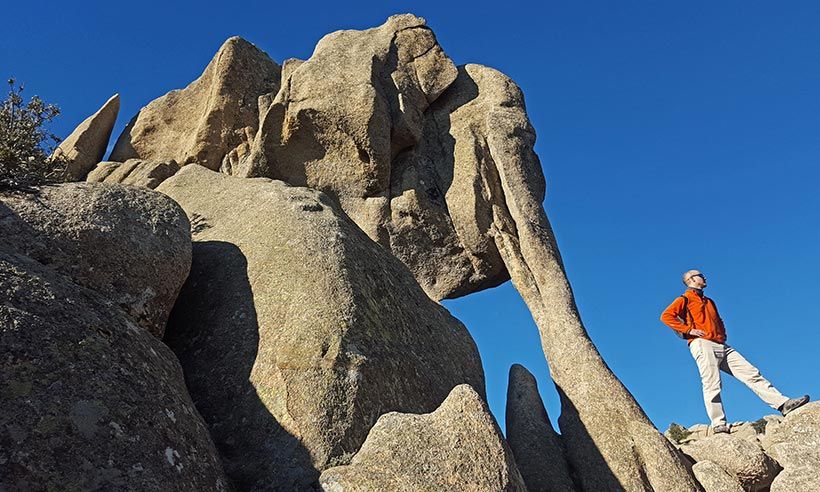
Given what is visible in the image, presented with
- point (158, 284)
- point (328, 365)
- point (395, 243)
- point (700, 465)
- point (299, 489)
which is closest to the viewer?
point (299, 489)

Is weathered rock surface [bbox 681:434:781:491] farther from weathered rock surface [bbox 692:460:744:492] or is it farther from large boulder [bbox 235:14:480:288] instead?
large boulder [bbox 235:14:480:288]

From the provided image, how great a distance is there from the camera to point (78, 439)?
5.45 m

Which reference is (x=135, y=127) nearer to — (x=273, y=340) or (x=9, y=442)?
(x=273, y=340)

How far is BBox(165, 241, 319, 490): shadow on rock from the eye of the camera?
7.50 metres

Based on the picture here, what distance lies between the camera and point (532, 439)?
11.8m

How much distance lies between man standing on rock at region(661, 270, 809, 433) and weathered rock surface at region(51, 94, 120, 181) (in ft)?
44.6

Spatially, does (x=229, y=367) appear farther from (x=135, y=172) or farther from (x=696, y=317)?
(x=135, y=172)

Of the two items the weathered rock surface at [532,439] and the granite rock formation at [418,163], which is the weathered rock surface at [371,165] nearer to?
the granite rock formation at [418,163]

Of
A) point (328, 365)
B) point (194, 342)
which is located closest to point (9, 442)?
point (328, 365)

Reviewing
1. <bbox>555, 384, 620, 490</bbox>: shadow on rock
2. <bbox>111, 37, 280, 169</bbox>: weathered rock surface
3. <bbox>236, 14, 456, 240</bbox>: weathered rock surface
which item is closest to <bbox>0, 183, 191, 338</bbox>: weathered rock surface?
<bbox>555, 384, 620, 490</bbox>: shadow on rock

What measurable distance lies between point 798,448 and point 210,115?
1335cm

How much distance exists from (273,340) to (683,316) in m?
7.48

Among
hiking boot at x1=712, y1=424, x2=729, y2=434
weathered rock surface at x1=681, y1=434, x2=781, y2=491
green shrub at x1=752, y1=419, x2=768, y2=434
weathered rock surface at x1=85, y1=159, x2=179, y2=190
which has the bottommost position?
weathered rock surface at x1=681, y1=434, x2=781, y2=491

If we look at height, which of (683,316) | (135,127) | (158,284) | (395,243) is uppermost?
(135,127)
